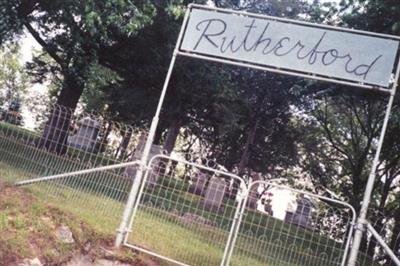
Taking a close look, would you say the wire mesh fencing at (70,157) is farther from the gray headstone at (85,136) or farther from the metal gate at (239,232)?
the metal gate at (239,232)

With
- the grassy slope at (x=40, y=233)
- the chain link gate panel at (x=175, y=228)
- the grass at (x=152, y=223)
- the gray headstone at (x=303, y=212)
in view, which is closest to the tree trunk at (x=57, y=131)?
the grass at (x=152, y=223)

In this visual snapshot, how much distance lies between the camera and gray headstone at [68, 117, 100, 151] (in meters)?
9.43

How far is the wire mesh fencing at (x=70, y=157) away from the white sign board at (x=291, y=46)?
7.15 ft

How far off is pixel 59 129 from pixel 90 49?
617 centimetres

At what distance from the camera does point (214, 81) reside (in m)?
18.4

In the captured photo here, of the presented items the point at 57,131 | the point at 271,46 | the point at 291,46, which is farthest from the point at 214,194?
the point at 291,46

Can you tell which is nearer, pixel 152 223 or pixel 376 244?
pixel 376 244

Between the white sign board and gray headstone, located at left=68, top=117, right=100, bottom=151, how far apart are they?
330cm

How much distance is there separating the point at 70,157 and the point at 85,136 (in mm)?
1442

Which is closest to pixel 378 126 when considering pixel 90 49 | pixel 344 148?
Result: pixel 344 148

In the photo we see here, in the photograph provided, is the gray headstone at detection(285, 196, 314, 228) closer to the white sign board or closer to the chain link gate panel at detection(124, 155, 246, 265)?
the chain link gate panel at detection(124, 155, 246, 265)

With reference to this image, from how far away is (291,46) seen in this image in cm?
668

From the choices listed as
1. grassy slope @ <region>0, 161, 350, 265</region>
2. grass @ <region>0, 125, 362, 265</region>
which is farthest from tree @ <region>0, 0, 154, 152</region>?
grassy slope @ <region>0, 161, 350, 265</region>

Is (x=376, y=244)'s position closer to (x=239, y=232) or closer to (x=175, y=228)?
(x=239, y=232)
